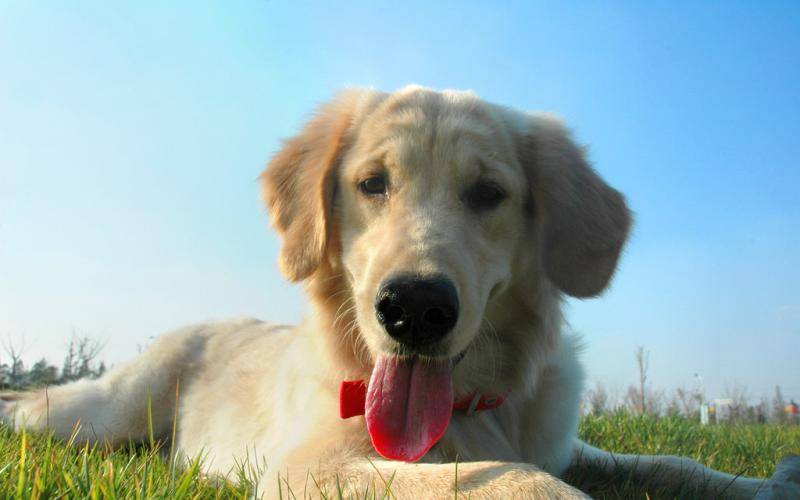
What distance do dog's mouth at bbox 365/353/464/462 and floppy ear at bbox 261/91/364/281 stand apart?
0.79 meters

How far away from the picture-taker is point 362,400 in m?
3.19

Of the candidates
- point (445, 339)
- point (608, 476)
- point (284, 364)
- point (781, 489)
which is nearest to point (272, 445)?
point (284, 364)

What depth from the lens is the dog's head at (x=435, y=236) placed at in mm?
2779

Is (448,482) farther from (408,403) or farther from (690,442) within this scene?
(690,442)

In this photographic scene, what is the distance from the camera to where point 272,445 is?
3.75 meters

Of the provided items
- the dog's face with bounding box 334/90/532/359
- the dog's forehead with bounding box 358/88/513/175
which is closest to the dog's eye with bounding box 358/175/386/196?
the dog's face with bounding box 334/90/532/359

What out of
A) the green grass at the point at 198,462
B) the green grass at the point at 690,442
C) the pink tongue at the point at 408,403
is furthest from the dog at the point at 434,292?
the green grass at the point at 690,442

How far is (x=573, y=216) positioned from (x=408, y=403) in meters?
1.27

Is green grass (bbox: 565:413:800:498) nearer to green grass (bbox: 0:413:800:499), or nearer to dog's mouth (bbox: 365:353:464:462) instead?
green grass (bbox: 0:413:800:499)

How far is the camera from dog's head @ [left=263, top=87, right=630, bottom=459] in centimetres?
278

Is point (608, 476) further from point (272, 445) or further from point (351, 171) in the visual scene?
point (351, 171)

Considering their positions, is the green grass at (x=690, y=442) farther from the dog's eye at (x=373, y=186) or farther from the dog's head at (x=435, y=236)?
the dog's eye at (x=373, y=186)

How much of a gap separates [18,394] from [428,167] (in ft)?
13.8

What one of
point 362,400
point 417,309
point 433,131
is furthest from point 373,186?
point 362,400
